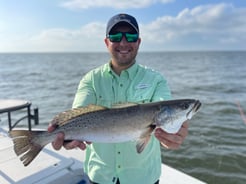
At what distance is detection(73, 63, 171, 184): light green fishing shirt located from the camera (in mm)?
2719

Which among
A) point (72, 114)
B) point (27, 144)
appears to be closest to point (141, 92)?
point (72, 114)

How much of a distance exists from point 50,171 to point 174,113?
7.93 ft

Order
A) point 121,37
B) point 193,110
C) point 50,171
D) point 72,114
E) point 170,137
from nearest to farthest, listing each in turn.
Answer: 1. point 170,137
2. point 193,110
3. point 72,114
4. point 121,37
5. point 50,171

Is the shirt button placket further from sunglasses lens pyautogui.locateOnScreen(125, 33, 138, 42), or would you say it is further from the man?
sunglasses lens pyautogui.locateOnScreen(125, 33, 138, 42)

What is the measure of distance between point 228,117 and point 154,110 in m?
11.7

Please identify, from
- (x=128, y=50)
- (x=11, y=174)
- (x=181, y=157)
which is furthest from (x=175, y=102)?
(x=181, y=157)

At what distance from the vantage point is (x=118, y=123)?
2.51 m

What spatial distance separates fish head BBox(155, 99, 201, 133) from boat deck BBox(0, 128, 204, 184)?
2.06 m

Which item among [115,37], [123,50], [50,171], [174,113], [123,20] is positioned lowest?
[50,171]

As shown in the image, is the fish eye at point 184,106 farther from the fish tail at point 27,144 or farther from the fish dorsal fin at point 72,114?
the fish tail at point 27,144

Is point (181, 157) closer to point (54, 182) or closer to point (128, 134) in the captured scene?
point (54, 182)

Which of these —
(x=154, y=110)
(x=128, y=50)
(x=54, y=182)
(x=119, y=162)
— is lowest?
(x=54, y=182)

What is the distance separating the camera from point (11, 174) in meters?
3.93

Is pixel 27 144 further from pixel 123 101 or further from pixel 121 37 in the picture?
pixel 121 37
